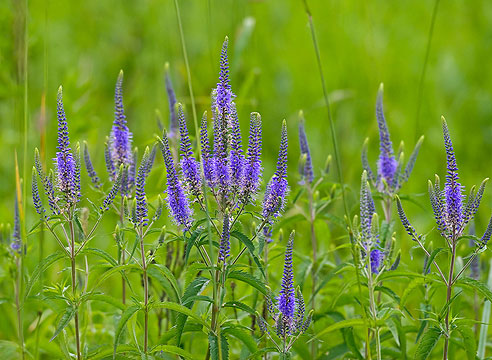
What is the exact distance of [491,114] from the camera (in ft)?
18.5

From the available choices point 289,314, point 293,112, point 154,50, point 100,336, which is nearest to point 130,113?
point 154,50

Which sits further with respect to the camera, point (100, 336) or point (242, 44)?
point (242, 44)

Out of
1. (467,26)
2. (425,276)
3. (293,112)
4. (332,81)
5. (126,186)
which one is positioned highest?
(467,26)

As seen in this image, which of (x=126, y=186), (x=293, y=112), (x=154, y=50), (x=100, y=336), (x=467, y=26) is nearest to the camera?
(x=126, y=186)

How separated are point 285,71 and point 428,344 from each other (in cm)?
438

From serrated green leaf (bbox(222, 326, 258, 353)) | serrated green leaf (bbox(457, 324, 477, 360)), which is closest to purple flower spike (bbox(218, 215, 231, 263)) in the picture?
serrated green leaf (bbox(222, 326, 258, 353))

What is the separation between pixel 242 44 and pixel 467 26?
3.76m

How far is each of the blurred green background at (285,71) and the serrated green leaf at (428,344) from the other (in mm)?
1879

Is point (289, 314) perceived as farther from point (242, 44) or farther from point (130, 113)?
point (130, 113)

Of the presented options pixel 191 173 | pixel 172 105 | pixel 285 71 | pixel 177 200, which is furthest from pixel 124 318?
pixel 285 71

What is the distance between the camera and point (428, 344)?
2.23m

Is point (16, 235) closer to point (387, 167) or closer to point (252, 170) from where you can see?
point (252, 170)

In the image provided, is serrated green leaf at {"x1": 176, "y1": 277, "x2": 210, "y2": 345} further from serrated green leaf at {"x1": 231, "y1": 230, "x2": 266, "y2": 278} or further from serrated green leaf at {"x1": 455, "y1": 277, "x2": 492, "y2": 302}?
serrated green leaf at {"x1": 455, "y1": 277, "x2": 492, "y2": 302}

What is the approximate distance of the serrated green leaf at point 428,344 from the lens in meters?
2.22
